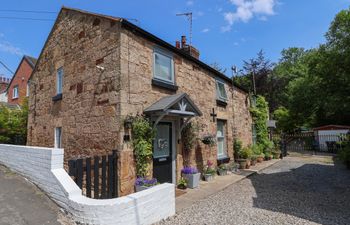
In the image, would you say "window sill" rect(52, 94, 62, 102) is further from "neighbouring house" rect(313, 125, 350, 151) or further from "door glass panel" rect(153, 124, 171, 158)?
"neighbouring house" rect(313, 125, 350, 151)

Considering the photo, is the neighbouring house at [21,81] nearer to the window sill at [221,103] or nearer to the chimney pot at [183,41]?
the chimney pot at [183,41]

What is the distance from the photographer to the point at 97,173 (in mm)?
4797

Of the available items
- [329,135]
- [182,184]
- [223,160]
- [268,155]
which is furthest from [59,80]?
[329,135]

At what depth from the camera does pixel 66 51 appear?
814cm

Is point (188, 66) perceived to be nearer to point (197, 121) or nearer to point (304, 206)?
point (197, 121)

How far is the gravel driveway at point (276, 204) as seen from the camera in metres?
4.53

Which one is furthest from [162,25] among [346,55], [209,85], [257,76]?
[257,76]

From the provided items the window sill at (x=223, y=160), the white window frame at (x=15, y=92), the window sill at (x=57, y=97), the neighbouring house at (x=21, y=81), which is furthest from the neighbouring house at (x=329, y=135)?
the white window frame at (x=15, y=92)

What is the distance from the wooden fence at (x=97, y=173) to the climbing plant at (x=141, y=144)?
64 cm

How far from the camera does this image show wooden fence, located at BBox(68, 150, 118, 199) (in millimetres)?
4520

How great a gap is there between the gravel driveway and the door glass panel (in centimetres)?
197

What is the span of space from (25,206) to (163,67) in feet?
17.0

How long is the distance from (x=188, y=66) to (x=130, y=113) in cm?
354

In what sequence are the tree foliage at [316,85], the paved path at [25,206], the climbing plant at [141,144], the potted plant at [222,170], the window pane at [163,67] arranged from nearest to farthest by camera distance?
1. the paved path at [25,206]
2. the climbing plant at [141,144]
3. the window pane at [163,67]
4. the potted plant at [222,170]
5. the tree foliage at [316,85]
